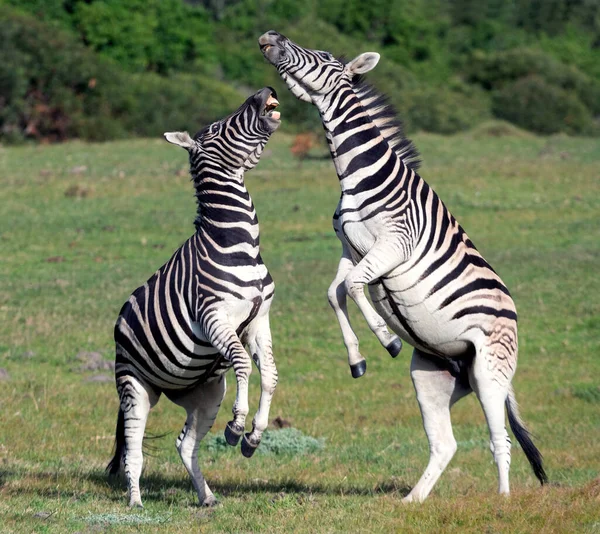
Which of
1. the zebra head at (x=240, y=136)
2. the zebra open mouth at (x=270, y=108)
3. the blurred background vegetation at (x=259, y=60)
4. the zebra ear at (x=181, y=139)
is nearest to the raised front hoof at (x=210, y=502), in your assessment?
the zebra head at (x=240, y=136)

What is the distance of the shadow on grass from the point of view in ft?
26.4

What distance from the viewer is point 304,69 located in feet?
24.3

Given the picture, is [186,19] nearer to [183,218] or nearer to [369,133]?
[183,218]

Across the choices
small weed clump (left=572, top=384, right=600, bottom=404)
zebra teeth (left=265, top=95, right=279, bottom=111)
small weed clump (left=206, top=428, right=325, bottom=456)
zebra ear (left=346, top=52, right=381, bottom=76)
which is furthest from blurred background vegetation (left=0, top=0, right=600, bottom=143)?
zebra teeth (left=265, top=95, right=279, bottom=111)

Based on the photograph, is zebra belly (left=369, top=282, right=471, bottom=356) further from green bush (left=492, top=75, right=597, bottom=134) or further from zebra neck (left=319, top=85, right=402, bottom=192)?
green bush (left=492, top=75, right=597, bottom=134)

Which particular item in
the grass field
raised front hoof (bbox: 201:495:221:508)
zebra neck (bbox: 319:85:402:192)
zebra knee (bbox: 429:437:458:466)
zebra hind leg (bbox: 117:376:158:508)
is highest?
zebra neck (bbox: 319:85:402:192)

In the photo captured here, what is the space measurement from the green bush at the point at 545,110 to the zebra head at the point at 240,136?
52616 millimetres

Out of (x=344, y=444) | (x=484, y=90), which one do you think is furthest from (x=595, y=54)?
(x=344, y=444)

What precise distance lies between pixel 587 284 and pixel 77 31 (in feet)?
134

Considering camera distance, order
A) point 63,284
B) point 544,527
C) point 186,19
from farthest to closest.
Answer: point 186,19 < point 63,284 < point 544,527

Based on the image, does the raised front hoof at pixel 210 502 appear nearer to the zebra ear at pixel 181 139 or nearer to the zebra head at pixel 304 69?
the zebra ear at pixel 181 139

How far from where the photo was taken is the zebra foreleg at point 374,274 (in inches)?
278

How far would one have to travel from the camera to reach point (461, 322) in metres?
7.30

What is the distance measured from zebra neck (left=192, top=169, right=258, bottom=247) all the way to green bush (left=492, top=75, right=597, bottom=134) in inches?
2075
